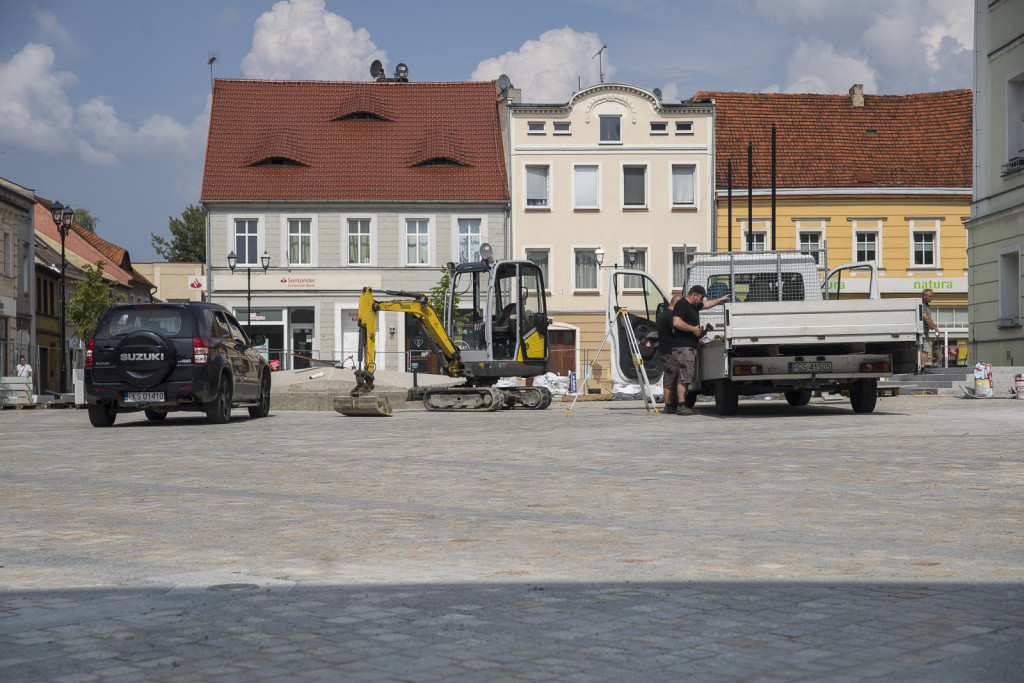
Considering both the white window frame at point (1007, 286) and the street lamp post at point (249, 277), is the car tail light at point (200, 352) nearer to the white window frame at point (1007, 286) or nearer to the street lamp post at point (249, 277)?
the white window frame at point (1007, 286)

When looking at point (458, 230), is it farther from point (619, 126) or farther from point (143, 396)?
point (143, 396)

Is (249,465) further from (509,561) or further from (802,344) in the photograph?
(802,344)

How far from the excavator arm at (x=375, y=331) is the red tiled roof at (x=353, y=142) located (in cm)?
2356

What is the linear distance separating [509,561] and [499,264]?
18.7 metres

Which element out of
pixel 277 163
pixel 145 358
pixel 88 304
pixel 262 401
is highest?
pixel 277 163

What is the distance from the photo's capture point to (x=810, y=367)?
57.2ft

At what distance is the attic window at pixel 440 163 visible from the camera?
49.2 metres

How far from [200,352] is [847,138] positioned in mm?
38066

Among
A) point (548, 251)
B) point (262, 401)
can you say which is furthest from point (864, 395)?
point (548, 251)

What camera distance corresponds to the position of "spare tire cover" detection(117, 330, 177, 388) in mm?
18562

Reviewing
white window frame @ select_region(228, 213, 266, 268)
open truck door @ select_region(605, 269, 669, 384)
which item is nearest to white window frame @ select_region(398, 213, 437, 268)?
white window frame @ select_region(228, 213, 266, 268)

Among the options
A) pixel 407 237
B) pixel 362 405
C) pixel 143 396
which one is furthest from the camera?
pixel 407 237

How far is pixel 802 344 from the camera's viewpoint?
17.4 m

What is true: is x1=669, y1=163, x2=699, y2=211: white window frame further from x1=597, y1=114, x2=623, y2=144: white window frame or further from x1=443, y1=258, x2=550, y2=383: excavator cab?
x1=443, y1=258, x2=550, y2=383: excavator cab
